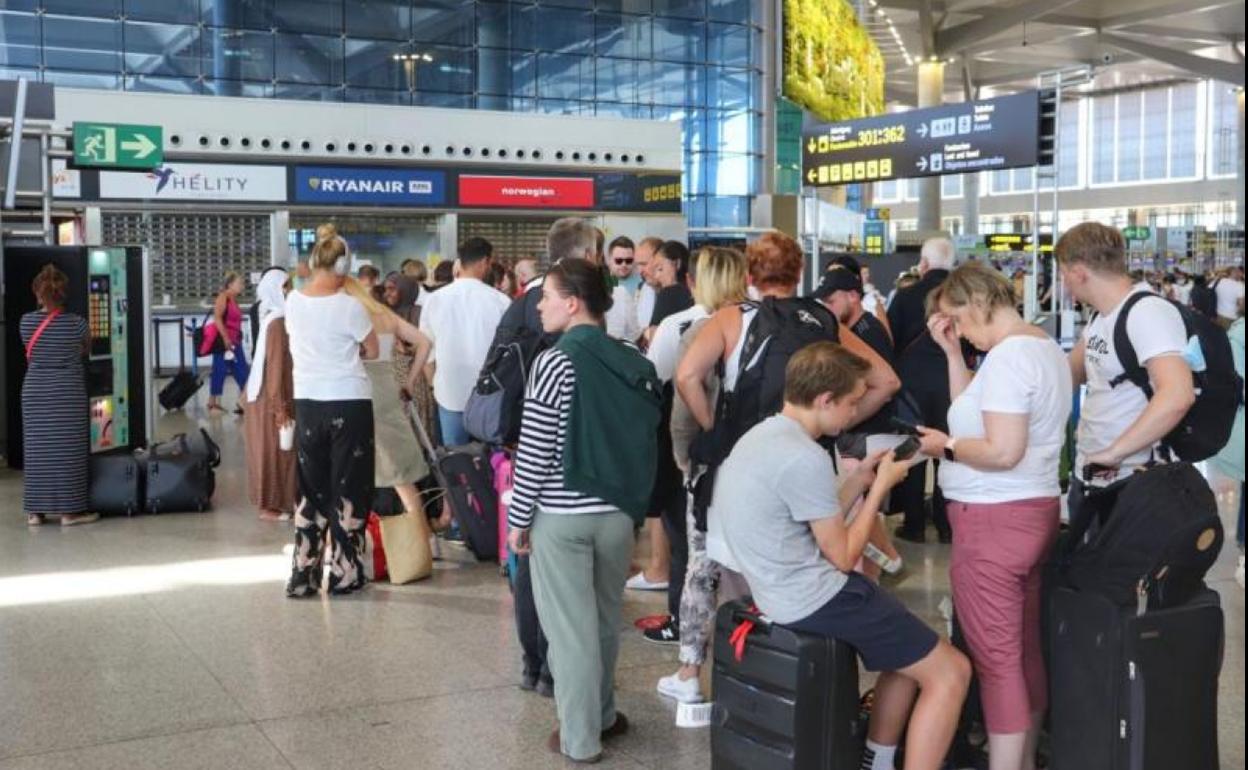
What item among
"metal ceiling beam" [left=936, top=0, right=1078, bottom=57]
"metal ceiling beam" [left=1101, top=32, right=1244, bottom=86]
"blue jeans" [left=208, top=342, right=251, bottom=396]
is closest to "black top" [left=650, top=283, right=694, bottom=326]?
"blue jeans" [left=208, top=342, right=251, bottom=396]

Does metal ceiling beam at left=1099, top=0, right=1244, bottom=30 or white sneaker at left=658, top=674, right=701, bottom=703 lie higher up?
metal ceiling beam at left=1099, top=0, right=1244, bottom=30

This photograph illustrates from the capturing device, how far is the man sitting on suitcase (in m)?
3.71

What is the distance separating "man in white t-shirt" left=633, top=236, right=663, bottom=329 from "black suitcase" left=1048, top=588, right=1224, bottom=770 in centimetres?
382

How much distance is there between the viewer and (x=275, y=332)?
25.1 feet

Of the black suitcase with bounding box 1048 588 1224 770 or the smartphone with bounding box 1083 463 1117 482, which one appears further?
the smartphone with bounding box 1083 463 1117 482

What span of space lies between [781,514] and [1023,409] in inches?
30.3

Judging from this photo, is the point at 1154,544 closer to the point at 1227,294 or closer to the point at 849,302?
the point at 849,302

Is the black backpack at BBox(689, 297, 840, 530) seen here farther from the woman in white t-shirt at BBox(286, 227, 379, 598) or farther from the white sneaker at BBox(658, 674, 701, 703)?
the woman in white t-shirt at BBox(286, 227, 379, 598)

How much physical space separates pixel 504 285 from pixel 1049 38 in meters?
41.6

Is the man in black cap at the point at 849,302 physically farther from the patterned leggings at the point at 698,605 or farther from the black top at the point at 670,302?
the patterned leggings at the point at 698,605

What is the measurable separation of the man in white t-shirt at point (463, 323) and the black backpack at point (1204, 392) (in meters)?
4.01

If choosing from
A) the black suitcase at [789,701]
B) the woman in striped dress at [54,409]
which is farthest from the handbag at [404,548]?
the black suitcase at [789,701]

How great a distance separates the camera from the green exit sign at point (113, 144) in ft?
36.4

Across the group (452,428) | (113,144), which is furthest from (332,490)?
(113,144)
